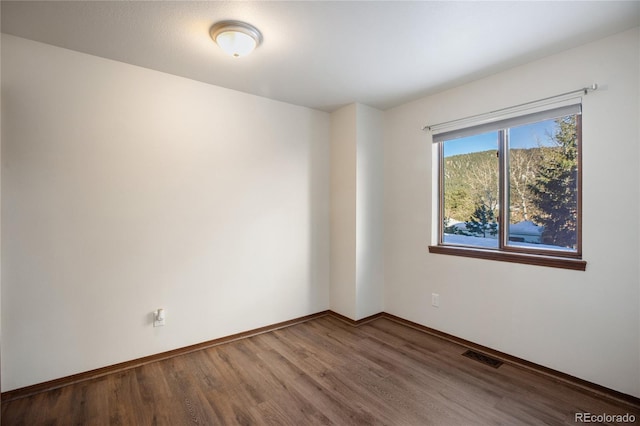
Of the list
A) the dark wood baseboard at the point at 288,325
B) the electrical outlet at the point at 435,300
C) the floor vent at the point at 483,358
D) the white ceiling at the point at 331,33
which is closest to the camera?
the white ceiling at the point at 331,33

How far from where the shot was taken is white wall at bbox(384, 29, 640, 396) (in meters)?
2.05

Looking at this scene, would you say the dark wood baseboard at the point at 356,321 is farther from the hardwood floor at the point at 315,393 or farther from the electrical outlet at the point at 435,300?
the electrical outlet at the point at 435,300

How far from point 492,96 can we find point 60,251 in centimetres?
376

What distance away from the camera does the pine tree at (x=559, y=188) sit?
236 centimetres

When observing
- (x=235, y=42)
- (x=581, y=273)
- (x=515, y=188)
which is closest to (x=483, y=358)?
(x=581, y=273)

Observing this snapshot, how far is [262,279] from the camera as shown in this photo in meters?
3.28

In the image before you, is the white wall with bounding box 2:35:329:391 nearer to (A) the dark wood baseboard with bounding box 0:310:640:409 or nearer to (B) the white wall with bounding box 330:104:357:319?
(A) the dark wood baseboard with bounding box 0:310:640:409

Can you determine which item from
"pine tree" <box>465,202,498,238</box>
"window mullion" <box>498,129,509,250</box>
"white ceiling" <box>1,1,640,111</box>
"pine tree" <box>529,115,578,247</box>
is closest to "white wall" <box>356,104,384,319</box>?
"white ceiling" <box>1,1,640,111</box>

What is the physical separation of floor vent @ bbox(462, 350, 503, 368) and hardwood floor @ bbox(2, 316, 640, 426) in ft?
0.18

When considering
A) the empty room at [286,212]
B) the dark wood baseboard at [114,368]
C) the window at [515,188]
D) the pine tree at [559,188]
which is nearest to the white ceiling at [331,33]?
the empty room at [286,212]

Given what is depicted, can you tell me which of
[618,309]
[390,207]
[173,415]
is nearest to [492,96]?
[390,207]

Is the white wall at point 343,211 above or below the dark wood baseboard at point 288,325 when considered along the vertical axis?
above

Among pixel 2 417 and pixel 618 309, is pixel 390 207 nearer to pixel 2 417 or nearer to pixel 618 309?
pixel 618 309

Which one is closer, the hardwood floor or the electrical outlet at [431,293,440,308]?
the hardwood floor
